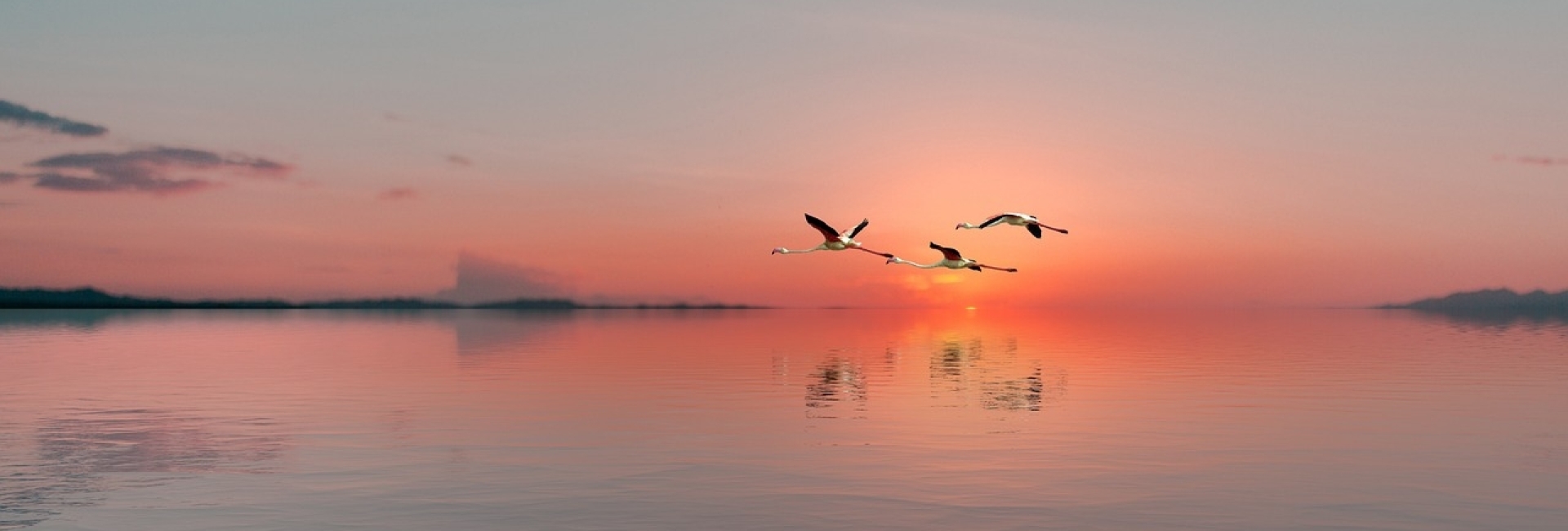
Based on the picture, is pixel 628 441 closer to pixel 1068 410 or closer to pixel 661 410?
pixel 661 410

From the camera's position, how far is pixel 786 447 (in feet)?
153

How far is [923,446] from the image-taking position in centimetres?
4644

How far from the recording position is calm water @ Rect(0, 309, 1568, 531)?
34.5m

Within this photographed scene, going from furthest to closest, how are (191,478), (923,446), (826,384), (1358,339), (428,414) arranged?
1. (1358,339)
2. (826,384)
3. (428,414)
4. (923,446)
5. (191,478)

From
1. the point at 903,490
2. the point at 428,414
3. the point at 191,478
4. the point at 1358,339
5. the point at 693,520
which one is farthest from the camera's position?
the point at 1358,339

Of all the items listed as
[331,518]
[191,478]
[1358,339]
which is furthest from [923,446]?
[1358,339]

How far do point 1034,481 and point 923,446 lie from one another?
8080mm

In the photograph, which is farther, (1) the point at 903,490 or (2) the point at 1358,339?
(2) the point at 1358,339

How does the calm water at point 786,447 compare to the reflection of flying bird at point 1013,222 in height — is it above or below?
below

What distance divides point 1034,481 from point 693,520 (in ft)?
36.6

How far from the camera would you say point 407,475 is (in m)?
40.2

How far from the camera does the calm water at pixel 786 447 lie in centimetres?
3453

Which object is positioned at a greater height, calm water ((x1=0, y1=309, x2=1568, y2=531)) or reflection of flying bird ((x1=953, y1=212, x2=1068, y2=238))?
reflection of flying bird ((x1=953, y1=212, x2=1068, y2=238))

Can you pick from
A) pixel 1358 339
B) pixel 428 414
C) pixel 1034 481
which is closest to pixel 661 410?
pixel 428 414
